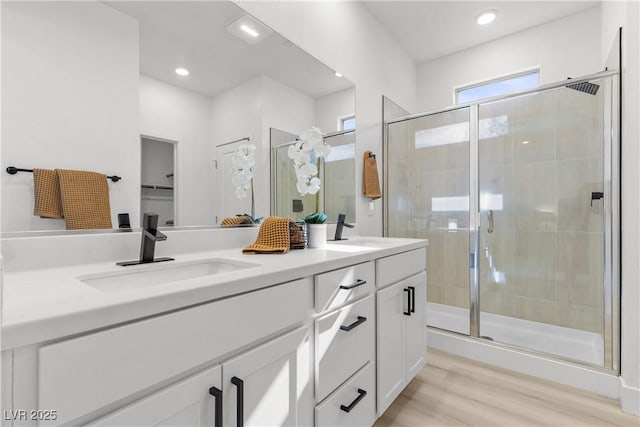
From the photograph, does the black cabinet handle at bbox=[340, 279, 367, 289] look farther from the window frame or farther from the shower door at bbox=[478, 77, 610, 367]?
the window frame

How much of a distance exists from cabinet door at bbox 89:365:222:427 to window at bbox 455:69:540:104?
289cm

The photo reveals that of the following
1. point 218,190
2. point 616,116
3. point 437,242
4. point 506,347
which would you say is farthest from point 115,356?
point 437,242

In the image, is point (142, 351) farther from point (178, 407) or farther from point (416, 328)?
point (416, 328)

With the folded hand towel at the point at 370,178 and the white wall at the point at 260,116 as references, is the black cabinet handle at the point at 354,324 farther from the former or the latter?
the folded hand towel at the point at 370,178

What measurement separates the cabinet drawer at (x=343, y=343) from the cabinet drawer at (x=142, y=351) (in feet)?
0.90

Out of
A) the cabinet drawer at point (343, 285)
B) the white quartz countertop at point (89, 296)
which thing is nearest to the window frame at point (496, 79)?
the cabinet drawer at point (343, 285)

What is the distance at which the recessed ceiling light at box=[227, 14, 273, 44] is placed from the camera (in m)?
1.44

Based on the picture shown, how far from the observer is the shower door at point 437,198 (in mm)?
2555

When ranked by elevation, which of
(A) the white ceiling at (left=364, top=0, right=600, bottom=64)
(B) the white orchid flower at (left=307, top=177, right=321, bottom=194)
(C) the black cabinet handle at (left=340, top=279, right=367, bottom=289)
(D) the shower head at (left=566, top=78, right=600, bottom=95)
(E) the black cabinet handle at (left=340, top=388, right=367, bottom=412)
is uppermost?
(A) the white ceiling at (left=364, top=0, right=600, bottom=64)

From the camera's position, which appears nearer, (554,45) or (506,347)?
(506,347)

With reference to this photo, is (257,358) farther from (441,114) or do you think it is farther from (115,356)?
(441,114)

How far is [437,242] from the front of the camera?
2.77 m

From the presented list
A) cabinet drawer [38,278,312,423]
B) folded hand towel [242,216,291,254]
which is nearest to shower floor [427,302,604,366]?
folded hand towel [242,216,291,254]

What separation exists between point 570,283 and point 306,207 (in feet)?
6.82
